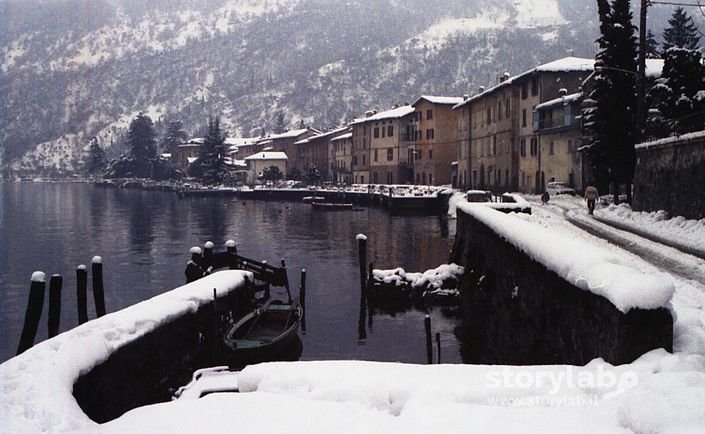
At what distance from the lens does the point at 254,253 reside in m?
42.6

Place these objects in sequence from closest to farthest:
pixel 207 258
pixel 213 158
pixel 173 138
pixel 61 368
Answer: pixel 61 368 < pixel 207 258 < pixel 213 158 < pixel 173 138

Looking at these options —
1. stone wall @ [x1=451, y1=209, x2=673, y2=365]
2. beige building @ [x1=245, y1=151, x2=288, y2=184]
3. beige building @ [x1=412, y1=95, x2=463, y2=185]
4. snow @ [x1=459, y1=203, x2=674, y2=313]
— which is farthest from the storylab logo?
beige building @ [x1=245, y1=151, x2=288, y2=184]

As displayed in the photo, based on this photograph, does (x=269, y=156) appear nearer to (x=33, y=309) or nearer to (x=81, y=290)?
(x=81, y=290)

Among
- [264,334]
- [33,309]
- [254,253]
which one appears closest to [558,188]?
[254,253]

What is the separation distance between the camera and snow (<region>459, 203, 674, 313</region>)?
26.0 ft

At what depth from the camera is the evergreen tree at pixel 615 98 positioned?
37031 millimetres

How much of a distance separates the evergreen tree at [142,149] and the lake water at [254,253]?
240 feet

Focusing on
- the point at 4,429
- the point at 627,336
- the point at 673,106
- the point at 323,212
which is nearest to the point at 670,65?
the point at 673,106

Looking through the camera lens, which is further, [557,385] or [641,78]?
[641,78]

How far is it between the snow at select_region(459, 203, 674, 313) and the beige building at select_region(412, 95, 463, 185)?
7198 centimetres

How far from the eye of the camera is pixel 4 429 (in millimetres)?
6945

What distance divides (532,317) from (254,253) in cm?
3041

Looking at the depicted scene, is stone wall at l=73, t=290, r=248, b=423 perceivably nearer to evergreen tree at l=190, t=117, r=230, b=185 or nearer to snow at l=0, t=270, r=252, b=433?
snow at l=0, t=270, r=252, b=433

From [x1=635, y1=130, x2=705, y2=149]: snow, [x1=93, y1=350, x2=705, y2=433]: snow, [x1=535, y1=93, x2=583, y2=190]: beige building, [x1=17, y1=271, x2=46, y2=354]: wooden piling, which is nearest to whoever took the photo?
[x1=93, y1=350, x2=705, y2=433]: snow
